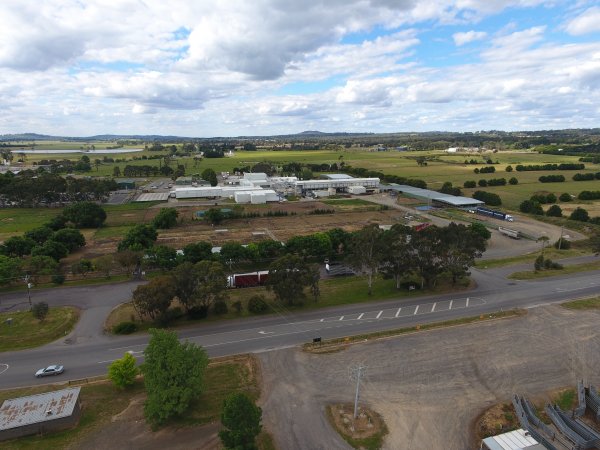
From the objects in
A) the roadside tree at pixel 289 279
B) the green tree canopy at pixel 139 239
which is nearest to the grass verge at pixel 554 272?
the roadside tree at pixel 289 279

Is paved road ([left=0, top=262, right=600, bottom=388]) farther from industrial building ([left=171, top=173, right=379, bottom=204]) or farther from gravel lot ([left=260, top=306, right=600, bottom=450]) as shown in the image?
industrial building ([left=171, top=173, right=379, bottom=204])

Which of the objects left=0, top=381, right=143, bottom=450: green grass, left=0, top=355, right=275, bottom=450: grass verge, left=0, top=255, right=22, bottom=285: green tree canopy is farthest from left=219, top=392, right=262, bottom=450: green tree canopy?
left=0, top=255, right=22, bottom=285: green tree canopy

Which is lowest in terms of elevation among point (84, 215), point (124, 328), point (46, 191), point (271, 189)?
point (124, 328)

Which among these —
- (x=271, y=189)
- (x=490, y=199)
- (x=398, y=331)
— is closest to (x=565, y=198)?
(x=490, y=199)

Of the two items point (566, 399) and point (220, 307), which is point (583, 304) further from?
point (220, 307)

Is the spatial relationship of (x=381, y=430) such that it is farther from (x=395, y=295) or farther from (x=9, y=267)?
(x=9, y=267)

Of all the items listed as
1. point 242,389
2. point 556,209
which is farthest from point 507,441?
point 556,209

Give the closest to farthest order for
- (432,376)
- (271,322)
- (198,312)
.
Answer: (432,376)
(271,322)
(198,312)

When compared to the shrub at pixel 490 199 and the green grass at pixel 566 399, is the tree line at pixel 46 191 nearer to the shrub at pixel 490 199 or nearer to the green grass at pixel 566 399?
the shrub at pixel 490 199
